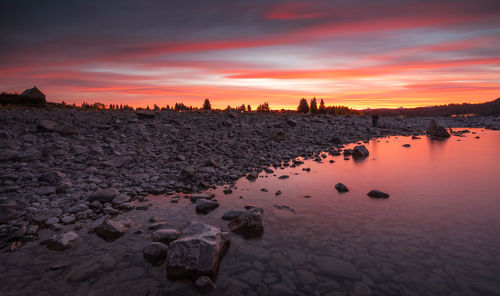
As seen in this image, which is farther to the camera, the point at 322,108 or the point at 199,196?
the point at 322,108

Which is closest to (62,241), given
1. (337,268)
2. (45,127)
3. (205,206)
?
(205,206)

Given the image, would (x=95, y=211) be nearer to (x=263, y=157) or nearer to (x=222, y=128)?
(x=263, y=157)

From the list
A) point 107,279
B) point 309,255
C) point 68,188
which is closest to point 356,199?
point 309,255

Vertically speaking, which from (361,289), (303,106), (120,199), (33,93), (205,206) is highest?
(303,106)

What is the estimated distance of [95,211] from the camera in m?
7.45

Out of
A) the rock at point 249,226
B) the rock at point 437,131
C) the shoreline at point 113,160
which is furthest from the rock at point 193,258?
the rock at point 437,131

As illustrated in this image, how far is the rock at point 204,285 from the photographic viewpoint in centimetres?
441

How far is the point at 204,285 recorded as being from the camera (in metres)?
4.43

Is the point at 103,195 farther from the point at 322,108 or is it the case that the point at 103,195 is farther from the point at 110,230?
the point at 322,108

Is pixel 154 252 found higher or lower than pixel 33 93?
lower

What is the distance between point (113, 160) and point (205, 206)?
21.7 ft

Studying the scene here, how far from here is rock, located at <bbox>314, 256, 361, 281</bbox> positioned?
4805 mm

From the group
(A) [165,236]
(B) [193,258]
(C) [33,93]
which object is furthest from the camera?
(C) [33,93]

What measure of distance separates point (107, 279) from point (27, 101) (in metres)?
35.9
